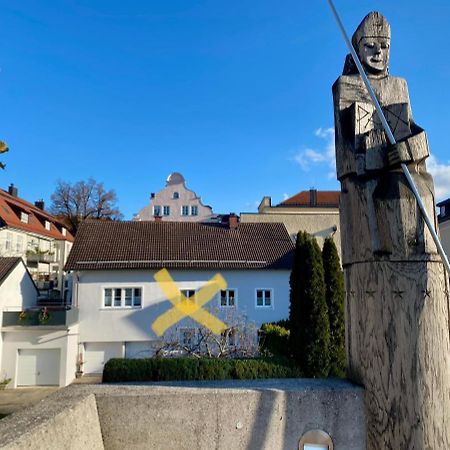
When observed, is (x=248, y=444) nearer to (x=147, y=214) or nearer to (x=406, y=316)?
(x=406, y=316)

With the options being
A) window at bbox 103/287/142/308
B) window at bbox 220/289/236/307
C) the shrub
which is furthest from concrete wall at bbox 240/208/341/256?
the shrub

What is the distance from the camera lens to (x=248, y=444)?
8.75 feet

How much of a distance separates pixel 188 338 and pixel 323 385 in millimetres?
16357

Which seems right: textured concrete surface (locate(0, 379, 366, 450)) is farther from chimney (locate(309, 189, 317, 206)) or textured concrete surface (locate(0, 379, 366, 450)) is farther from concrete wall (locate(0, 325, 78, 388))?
chimney (locate(309, 189, 317, 206))

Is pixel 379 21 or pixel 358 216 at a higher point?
pixel 379 21

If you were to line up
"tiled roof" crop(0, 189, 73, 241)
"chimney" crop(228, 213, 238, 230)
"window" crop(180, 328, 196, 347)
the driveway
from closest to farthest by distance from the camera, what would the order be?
the driveway
"window" crop(180, 328, 196, 347)
"chimney" crop(228, 213, 238, 230)
"tiled roof" crop(0, 189, 73, 241)

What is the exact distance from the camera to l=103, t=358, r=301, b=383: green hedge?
1302 centimetres

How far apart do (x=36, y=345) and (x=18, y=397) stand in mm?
2945

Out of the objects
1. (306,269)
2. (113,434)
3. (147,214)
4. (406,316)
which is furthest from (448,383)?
(147,214)

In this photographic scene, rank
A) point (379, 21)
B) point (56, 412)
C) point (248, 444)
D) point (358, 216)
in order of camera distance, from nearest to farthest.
Answer: point (56, 412) < point (248, 444) < point (358, 216) < point (379, 21)

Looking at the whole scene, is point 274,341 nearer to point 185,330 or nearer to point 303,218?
point 185,330

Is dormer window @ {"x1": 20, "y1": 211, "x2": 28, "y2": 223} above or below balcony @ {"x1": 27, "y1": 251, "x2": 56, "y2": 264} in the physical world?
above

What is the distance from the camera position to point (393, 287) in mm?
2852

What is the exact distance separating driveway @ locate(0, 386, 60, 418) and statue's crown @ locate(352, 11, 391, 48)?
17.9 meters
